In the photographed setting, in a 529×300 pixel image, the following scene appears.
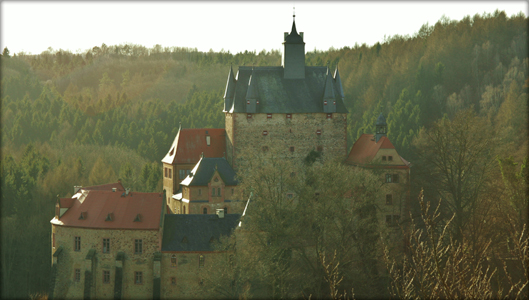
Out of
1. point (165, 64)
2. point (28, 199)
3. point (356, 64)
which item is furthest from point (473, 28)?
point (165, 64)

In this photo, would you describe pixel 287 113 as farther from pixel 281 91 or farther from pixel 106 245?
pixel 106 245

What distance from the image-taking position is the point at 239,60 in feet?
492

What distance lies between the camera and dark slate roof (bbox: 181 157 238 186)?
1981 inches

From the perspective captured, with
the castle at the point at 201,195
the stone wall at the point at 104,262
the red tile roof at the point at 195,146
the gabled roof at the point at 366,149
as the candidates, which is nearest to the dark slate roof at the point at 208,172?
the castle at the point at 201,195

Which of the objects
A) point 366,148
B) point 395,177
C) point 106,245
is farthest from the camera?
point 366,148

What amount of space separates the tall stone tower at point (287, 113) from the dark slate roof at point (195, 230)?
25.9ft

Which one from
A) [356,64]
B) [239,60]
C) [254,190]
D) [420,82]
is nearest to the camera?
[254,190]

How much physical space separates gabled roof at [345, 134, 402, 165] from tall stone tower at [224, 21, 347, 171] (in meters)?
0.88

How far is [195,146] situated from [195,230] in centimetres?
1228

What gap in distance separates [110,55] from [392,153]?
→ 118 meters

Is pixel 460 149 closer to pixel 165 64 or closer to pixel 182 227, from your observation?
pixel 182 227

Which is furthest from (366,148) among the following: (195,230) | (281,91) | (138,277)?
(138,277)

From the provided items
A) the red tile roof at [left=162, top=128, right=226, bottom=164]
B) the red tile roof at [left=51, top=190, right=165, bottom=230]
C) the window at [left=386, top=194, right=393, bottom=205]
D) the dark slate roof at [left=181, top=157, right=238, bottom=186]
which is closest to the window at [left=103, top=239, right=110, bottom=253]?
the red tile roof at [left=51, top=190, right=165, bottom=230]

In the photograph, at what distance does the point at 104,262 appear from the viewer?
4347 cm
